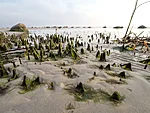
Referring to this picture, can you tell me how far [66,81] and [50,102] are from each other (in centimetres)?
97

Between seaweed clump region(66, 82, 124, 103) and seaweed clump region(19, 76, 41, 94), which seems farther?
seaweed clump region(19, 76, 41, 94)

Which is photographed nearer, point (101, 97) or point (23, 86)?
point (101, 97)

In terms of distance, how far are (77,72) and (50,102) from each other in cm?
172

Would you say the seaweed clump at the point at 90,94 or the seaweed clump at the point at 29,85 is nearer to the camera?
the seaweed clump at the point at 90,94

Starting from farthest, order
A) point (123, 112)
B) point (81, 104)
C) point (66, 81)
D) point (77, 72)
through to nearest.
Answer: point (77, 72)
point (66, 81)
point (81, 104)
point (123, 112)

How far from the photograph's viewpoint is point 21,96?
3086mm

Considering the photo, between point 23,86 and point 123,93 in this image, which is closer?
point 123,93

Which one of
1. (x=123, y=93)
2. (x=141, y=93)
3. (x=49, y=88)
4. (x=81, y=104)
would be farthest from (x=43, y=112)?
(x=141, y=93)

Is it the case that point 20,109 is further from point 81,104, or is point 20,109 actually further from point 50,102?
point 81,104

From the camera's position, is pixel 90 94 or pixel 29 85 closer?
pixel 90 94

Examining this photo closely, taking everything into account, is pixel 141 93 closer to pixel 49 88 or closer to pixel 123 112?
pixel 123 112

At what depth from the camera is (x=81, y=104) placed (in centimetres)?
277

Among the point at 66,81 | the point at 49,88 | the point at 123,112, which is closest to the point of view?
the point at 123,112

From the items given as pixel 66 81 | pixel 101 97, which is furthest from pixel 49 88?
pixel 101 97
